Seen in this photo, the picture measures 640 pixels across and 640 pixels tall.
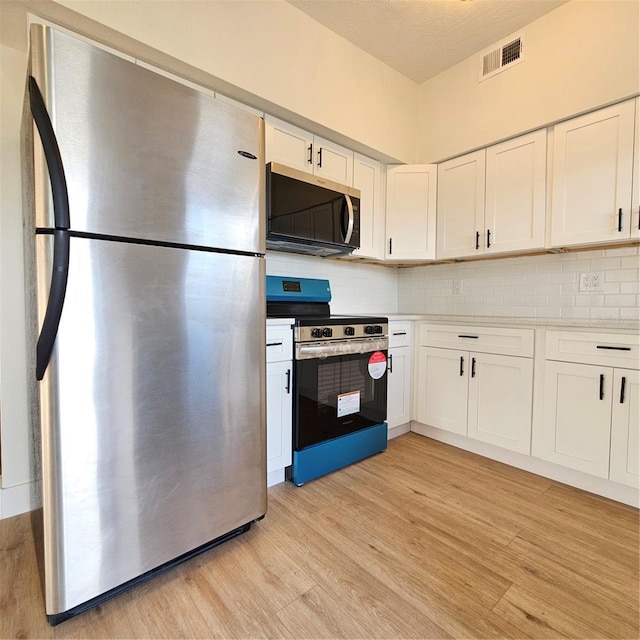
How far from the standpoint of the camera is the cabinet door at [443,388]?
2.49 m

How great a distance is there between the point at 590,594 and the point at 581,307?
5.56 feet

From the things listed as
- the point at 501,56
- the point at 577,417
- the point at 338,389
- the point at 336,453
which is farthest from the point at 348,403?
the point at 501,56

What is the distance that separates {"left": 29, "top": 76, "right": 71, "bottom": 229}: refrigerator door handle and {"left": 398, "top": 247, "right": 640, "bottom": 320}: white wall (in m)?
2.77

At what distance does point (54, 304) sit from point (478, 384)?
2.39 m

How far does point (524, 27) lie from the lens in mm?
2301

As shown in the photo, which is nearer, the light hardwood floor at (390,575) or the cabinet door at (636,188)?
the light hardwood floor at (390,575)

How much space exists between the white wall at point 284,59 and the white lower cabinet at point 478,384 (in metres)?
1.55

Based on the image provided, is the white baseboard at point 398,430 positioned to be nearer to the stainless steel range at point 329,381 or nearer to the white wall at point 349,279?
the stainless steel range at point 329,381

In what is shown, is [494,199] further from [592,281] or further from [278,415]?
[278,415]

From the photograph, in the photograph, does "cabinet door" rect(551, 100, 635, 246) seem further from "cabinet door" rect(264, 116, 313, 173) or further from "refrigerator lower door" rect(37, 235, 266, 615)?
"refrigerator lower door" rect(37, 235, 266, 615)

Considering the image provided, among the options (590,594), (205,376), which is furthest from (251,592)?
(590,594)

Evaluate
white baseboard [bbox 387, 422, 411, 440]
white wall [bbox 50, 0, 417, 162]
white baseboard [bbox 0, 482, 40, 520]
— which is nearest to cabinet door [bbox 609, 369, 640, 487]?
white baseboard [bbox 387, 422, 411, 440]

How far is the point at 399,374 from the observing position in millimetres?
2668

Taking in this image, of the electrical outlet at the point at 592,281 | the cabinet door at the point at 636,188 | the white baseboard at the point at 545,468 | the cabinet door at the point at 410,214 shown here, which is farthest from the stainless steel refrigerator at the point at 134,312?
the electrical outlet at the point at 592,281
